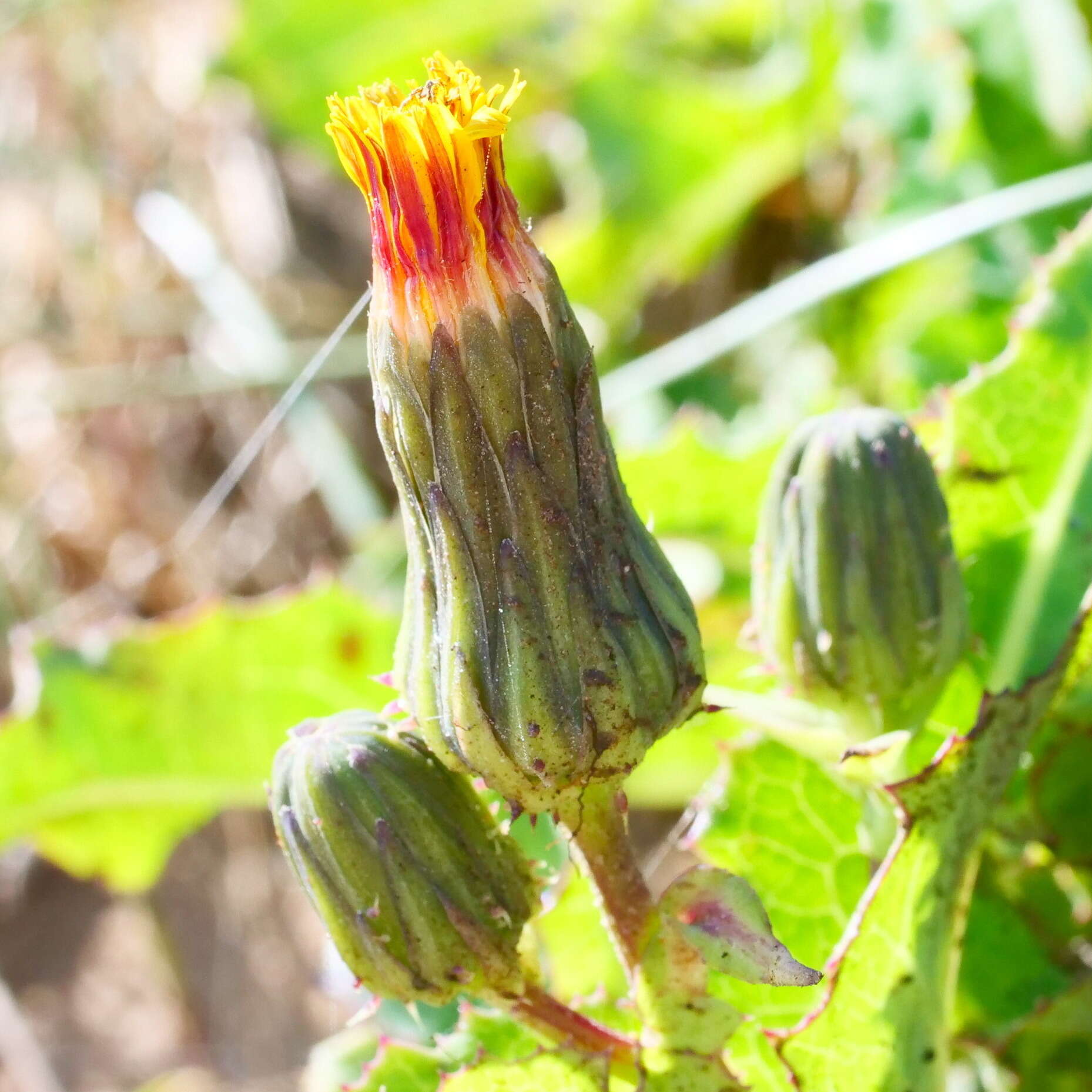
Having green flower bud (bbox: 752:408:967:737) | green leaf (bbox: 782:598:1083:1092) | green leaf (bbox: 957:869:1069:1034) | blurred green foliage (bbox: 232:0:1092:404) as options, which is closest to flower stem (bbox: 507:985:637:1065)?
green leaf (bbox: 782:598:1083:1092)

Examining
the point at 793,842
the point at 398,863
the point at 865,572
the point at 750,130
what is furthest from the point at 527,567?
the point at 750,130

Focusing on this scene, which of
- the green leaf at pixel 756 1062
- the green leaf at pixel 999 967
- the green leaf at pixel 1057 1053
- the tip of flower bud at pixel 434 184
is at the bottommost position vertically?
the green leaf at pixel 1057 1053

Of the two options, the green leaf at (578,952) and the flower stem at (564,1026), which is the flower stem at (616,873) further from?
the green leaf at (578,952)

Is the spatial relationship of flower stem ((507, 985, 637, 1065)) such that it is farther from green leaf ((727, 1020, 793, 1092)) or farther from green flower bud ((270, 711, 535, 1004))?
green leaf ((727, 1020, 793, 1092))

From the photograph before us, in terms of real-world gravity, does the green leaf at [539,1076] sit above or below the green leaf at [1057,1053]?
above

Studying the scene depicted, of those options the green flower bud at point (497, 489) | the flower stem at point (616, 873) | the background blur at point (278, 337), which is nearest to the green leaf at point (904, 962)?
the flower stem at point (616, 873)

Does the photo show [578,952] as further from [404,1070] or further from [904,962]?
[904,962]

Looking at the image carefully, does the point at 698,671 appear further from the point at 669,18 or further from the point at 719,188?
the point at 669,18
